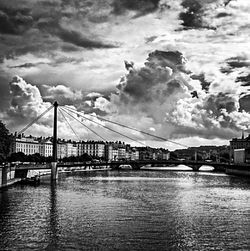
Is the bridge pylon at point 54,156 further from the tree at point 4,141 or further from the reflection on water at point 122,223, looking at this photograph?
the reflection on water at point 122,223

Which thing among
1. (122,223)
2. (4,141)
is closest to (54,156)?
(4,141)

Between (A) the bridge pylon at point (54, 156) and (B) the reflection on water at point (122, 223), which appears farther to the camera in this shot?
(A) the bridge pylon at point (54, 156)

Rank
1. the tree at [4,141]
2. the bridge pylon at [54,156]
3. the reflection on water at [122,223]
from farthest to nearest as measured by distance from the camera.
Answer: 1. the bridge pylon at [54,156]
2. the tree at [4,141]
3. the reflection on water at [122,223]

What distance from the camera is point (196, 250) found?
1025 inches

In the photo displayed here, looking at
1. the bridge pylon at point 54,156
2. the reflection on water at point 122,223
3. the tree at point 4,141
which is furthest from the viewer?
the bridge pylon at point 54,156

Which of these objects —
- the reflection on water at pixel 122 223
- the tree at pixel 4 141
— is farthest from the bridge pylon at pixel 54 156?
the reflection on water at pixel 122 223

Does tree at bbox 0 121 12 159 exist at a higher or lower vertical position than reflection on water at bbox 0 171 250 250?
higher

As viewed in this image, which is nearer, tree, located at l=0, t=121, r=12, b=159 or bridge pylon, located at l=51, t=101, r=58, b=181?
tree, located at l=0, t=121, r=12, b=159

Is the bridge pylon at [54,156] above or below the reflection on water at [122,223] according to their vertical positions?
above

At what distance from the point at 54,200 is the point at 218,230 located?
22.4 m

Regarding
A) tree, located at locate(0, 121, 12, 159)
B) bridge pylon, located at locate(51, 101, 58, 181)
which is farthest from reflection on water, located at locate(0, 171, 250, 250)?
bridge pylon, located at locate(51, 101, 58, 181)

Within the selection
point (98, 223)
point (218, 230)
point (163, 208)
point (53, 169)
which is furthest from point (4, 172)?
point (218, 230)

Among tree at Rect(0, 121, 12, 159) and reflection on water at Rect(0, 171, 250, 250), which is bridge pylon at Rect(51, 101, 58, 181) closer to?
tree at Rect(0, 121, 12, 159)

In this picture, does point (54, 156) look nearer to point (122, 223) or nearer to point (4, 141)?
point (4, 141)
